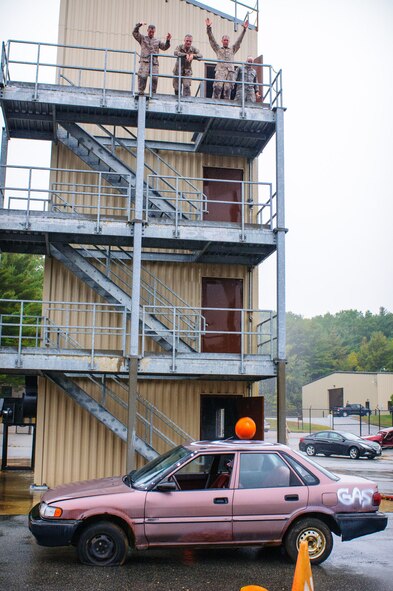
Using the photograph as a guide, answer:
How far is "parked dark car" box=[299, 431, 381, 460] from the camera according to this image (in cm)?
2592

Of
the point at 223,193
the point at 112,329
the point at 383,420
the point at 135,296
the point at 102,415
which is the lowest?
the point at 383,420

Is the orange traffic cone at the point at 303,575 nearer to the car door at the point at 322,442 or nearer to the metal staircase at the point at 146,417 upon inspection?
the metal staircase at the point at 146,417

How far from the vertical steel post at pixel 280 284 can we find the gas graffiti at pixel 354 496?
491 cm

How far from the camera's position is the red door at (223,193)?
16.4 meters

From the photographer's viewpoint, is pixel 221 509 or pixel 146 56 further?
pixel 146 56

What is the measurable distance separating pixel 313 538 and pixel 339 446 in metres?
19.1

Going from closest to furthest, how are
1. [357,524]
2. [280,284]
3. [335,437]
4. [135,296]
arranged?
[357,524]
[135,296]
[280,284]
[335,437]

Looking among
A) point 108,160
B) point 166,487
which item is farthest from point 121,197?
point 166,487

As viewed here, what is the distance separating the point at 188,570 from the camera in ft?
25.2

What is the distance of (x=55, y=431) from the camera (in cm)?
1454

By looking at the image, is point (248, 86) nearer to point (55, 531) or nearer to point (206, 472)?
point (206, 472)

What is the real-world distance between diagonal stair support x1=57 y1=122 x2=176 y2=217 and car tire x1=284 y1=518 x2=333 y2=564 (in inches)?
320

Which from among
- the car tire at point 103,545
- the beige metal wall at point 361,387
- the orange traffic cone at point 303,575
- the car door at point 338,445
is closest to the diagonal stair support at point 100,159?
the car tire at point 103,545

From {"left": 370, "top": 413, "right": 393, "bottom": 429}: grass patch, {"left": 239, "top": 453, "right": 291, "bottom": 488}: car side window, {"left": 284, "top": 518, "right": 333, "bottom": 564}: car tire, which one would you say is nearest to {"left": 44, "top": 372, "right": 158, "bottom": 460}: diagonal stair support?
{"left": 239, "top": 453, "right": 291, "bottom": 488}: car side window
